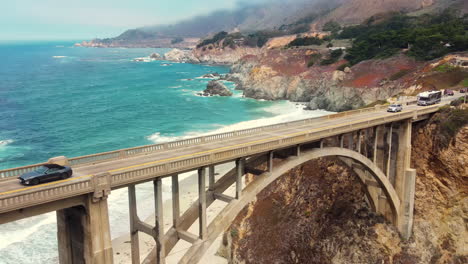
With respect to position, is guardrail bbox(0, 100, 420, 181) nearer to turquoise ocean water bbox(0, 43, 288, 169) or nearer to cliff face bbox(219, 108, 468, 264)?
cliff face bbox(219, 108, 468, 264)

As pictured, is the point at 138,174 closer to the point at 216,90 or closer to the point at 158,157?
the point at 158,157

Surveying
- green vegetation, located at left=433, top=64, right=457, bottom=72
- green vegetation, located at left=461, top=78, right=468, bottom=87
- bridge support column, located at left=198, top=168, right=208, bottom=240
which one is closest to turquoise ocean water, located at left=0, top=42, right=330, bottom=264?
bridge support column, located at left=198, top=168, right=208, bottom=240

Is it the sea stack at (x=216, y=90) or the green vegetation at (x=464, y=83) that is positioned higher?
the green vegetation at (x=464, y=83)

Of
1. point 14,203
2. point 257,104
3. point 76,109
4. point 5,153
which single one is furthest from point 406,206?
point 76,109

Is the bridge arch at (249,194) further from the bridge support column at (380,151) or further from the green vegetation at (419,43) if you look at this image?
the green vegetation at (419,43)

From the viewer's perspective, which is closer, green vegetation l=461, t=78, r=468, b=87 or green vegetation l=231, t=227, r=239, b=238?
green vegetation l=231, t=227, r=239, b=238

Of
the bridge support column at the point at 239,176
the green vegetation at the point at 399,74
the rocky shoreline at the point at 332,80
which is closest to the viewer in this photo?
the bridge support column at the point at 239,176

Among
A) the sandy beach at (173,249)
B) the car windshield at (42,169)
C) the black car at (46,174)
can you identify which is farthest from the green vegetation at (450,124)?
the car windshield at (42,169)
